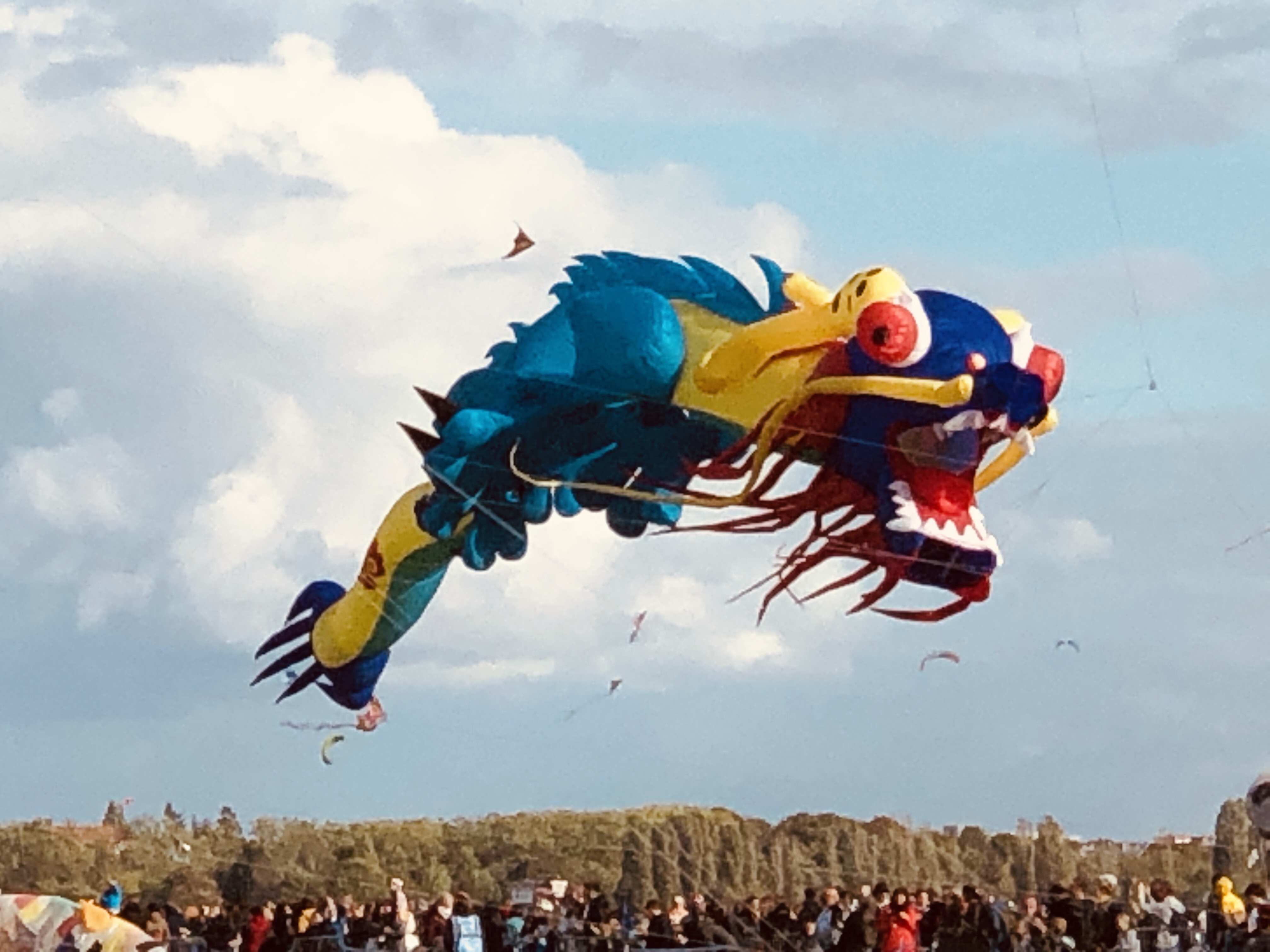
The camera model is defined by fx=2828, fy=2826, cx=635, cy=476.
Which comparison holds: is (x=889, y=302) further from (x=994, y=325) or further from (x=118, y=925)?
(x=118, y=925)

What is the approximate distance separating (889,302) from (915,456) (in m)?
0.94

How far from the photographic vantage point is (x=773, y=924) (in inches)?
727

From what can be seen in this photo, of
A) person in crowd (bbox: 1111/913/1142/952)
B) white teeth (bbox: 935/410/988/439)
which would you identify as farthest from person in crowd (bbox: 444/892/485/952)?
white teeth (bbox: 935/410/988/439)

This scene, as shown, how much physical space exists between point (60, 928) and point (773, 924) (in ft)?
15.9

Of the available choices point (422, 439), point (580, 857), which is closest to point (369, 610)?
point (422, 439)

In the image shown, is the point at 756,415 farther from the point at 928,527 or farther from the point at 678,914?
the point at 678,914

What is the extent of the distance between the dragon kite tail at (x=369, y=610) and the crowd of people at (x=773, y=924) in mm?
1731

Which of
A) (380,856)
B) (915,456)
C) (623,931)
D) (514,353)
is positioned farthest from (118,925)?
(380,856)

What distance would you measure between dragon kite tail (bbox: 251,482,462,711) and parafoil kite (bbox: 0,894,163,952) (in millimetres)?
1909

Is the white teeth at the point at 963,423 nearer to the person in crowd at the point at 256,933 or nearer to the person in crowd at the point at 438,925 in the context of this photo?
the person in crowd at the point at 438,925

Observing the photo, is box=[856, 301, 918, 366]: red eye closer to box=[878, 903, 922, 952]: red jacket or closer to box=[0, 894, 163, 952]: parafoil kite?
box=[878, 903, 922, 952]: red jacket

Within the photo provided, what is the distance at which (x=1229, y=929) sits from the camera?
1702 cm

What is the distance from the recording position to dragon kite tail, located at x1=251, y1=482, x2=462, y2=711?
60.6 ft

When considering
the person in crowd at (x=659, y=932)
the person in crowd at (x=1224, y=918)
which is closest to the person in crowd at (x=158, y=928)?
the person in crowd at (x=659, y=932)
